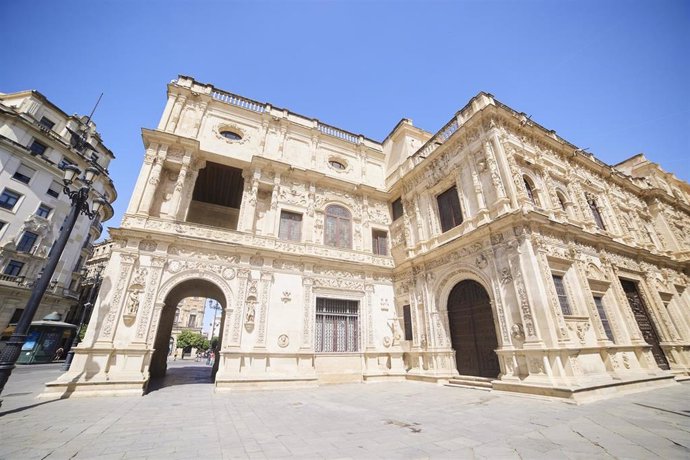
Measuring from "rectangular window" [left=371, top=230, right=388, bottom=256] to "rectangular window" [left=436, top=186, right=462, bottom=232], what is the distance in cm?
352

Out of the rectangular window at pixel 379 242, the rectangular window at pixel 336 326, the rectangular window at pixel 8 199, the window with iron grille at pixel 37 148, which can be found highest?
the window with iron grille at pixel 37 148

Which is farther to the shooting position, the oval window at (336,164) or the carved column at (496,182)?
the oval window at (336,164)

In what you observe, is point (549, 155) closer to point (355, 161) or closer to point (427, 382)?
point (355, 161)

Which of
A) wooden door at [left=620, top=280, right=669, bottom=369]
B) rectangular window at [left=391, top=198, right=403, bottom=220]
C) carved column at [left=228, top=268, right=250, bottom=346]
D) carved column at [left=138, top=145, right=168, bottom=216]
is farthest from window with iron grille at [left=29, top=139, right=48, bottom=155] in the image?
wooden door at [left=620, top=280, right=669, bottom=369]

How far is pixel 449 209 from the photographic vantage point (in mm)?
12758

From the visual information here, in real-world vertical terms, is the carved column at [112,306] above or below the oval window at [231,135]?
below

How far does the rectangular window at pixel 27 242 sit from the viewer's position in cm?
2256

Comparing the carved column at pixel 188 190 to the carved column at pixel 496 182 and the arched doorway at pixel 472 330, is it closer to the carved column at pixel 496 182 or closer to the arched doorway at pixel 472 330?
the arched doorway at pixel 472 330

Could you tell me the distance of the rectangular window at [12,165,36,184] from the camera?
74.1 ft

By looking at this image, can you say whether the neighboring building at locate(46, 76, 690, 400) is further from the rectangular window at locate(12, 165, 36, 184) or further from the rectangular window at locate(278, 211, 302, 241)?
the rectangular window at locate(12, 165, 36, 184)

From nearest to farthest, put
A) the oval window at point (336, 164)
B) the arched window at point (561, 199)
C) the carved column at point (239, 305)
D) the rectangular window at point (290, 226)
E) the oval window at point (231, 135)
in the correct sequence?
the carved column at point (239, 305)
the arched window at point (561, 199)
the rectangular window at point (290, 226)
the oval window at point (231, 135)
the oval window at point (336, 164)

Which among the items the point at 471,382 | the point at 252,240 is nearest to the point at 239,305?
the point at 252,240

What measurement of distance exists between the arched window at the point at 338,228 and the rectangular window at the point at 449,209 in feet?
15.2

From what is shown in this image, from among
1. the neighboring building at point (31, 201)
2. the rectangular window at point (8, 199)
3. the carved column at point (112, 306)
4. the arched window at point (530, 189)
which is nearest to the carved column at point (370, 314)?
the arched window at point (530, 189)
